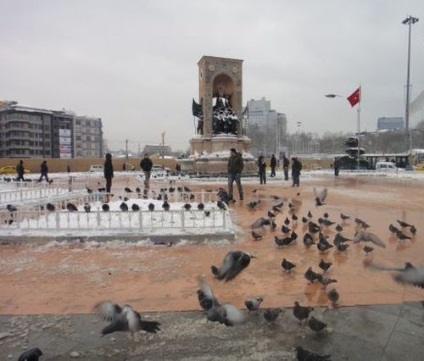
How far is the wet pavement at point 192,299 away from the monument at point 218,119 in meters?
23.9

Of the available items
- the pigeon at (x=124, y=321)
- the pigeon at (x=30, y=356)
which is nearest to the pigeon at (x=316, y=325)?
the pigeon at (x=124, y=321)

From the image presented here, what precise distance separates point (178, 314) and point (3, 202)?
1117 centimetres

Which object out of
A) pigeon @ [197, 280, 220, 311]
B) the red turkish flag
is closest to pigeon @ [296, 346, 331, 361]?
pigeon @ [197, 280, 220, 311]

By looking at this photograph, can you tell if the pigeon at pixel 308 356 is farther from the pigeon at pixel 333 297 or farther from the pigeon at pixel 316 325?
the pigeon at pixel 333 297

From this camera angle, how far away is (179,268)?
6281mm

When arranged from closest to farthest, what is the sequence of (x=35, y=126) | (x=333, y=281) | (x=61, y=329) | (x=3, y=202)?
(x=61, y=329)
(x=333, y=281)
(x=3, y=202)
(x=35, y=126)

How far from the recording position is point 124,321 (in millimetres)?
3695

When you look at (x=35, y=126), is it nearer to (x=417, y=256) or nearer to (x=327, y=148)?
(x=327, y=148)

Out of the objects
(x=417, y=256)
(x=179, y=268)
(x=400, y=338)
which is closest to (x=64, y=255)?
(x=179, y=268)

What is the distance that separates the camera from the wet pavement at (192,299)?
3.72 m

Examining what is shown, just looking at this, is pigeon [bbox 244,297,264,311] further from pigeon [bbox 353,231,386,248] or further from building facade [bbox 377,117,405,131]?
building facade [bbox 377,117,405,131]

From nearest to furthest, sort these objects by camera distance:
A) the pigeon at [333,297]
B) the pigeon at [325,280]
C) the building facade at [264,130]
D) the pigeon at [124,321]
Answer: the pigeon at [124,321], the pigeon at [333,297], the pigeon at [325,280], the building facade at [264,130]

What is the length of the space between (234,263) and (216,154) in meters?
27.1

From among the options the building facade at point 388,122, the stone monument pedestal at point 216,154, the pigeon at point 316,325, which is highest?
the building facade at point 388,122
